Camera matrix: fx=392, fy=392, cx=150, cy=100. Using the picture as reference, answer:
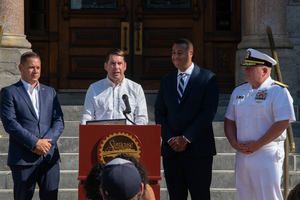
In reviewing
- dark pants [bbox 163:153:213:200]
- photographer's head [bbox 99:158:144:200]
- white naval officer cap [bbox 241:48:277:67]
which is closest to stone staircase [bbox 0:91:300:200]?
dark pants [bbox 163:153:213:200]

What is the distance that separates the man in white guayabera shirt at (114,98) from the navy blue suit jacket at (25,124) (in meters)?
0.40

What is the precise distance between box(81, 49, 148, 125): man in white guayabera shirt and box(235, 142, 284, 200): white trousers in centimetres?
100

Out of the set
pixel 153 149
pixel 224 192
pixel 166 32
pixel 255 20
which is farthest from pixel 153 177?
pixel 166 32

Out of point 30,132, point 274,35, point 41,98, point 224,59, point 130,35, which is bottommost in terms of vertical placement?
point 30,132

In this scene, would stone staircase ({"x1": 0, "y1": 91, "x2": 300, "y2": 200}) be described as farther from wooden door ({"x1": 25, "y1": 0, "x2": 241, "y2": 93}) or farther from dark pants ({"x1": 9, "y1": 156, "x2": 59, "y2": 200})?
wooden door ({"x1": 25, "y1": 0, "x2": 241, "y2": 93})

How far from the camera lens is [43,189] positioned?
3.66m

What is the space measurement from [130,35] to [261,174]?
4.48 meters

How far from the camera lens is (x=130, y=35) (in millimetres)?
7285

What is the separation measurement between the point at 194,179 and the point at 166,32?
4.22 meters

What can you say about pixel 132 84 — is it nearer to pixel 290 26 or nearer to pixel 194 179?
pixel 194 179

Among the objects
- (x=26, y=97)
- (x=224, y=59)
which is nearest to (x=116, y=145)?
(x=26, y=97)

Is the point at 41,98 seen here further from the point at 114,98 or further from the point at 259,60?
the point at 259,60

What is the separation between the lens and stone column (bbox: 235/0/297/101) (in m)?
6.02

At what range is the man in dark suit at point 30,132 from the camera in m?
3.56
